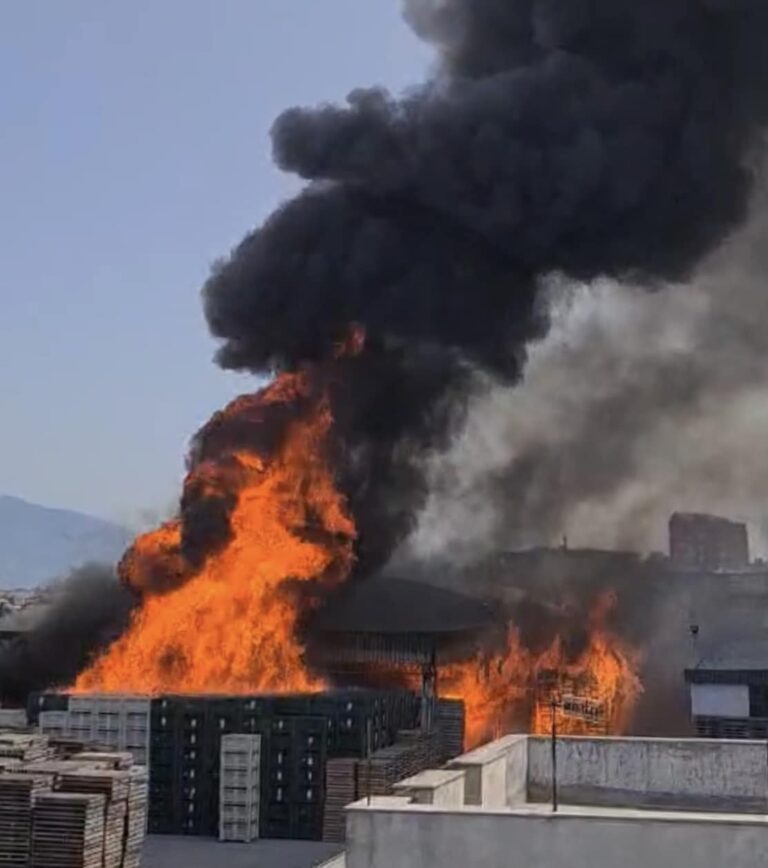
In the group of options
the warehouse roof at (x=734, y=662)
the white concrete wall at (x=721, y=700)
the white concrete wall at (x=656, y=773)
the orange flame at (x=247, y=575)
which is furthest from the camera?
the warehouse roof at (x=734, y=662)

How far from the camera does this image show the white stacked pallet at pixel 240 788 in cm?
2092

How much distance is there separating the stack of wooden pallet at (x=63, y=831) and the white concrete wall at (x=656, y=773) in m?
6.83

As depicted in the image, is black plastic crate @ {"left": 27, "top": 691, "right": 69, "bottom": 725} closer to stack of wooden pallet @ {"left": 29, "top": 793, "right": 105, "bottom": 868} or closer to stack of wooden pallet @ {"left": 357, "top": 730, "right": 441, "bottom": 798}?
stack of wooden pallet @ {"left": 357, "top": 730, "right": 441, "bottom": 798}

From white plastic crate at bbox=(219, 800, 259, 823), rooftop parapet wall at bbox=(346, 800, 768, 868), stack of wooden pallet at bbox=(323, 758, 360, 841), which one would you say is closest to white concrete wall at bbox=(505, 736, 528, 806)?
rooftop parapet wall at bbox=(346, 800, 768, 868)

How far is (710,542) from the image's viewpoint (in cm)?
6175

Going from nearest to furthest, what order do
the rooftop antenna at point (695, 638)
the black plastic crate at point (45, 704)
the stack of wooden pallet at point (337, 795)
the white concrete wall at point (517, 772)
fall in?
the white concrete wall at point (517, 772) → the stack of wooden pallet at point (337, 795) → the black plastic crate at point (45, 704) → the rooftop antenna at point (695, 638)

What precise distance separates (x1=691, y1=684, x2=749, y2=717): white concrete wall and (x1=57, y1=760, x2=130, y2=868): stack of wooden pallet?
16.8m

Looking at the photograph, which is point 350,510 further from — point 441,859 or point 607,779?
point 441,859

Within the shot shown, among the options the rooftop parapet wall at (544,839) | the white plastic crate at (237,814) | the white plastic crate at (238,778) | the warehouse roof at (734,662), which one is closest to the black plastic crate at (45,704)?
A: the white plastic crate at (238,778)

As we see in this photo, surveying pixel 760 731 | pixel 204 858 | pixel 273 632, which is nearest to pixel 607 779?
pixel 204 858

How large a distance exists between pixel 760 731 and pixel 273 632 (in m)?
11.6

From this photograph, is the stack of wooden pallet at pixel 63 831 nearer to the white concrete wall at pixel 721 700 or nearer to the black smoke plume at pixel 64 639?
the black smoke plume at pixel 64 639

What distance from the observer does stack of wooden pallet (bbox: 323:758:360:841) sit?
20.4m

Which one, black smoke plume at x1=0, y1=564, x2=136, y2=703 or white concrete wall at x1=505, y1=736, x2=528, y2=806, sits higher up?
black smoke plume at x1=0, y1=564, x2=136, y2=703
